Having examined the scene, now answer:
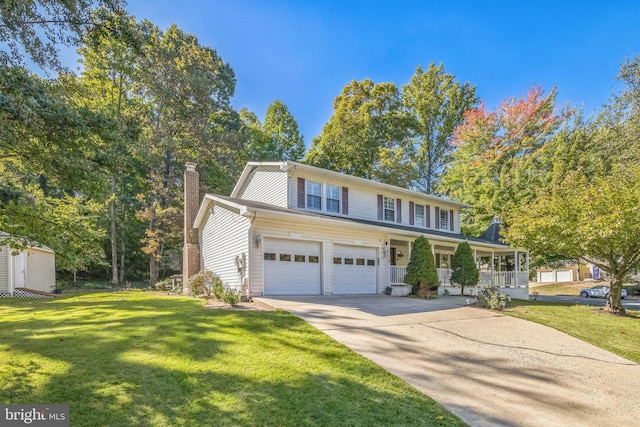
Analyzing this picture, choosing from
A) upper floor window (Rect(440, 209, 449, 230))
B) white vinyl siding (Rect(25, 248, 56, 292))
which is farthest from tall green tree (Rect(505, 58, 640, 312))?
white vinyl siding (Rect(25, 248, 56, 292))

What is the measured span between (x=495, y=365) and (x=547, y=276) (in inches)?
1732

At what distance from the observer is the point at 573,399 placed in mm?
4520

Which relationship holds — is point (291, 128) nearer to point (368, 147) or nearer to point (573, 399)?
point (368, 147)

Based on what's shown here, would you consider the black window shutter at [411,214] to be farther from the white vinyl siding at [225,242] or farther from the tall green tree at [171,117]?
the tall green tree at [171,117]

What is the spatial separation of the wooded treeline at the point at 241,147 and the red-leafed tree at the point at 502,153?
0.33 ft

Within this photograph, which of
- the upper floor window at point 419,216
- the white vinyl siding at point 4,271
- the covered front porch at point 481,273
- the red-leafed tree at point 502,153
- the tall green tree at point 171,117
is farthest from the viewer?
the red-leafed tree at point 502,153

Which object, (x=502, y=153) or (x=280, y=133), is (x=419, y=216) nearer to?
(x=502, y=153)

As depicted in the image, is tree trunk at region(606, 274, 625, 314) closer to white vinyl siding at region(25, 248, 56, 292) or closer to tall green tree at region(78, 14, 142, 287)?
tall green tree at region(78, 14, 142, 287)

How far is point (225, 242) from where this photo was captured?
13.7 meters

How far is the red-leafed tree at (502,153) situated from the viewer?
81.9ft

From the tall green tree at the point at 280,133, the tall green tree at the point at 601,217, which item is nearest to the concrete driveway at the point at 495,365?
the tall green tree at the point at 601,217

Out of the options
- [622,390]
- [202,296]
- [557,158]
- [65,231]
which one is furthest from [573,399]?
[557,158]

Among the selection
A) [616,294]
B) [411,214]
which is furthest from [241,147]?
[616,294]

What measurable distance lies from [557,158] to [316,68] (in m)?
17.9
